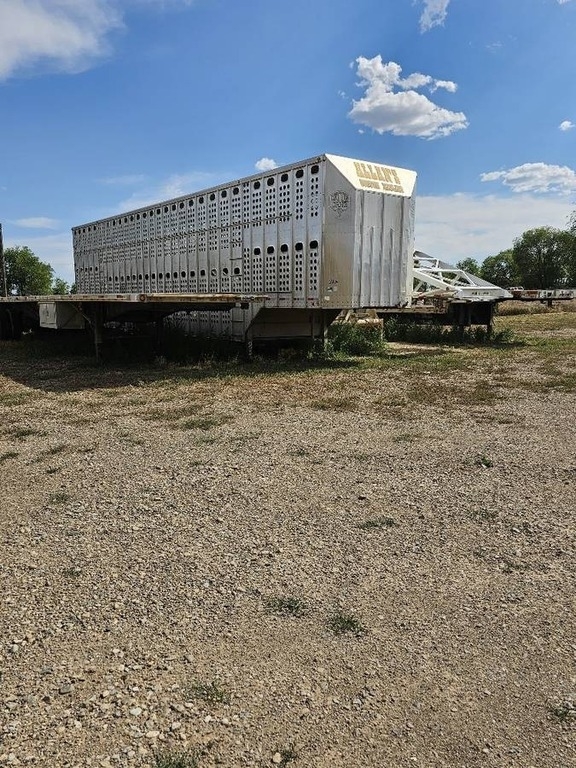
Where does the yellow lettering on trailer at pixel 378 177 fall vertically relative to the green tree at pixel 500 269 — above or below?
below

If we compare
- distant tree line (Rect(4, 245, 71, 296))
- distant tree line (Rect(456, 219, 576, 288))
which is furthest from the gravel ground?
distant tree line (Rect(456, 219, 576, 288))

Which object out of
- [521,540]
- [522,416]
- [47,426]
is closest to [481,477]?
[521,540]

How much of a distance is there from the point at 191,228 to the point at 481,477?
1182 cm

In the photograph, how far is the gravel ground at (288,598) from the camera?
7.74 feet

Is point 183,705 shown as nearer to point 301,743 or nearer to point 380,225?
point 301,743

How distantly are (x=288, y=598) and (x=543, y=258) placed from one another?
93593 millimetres

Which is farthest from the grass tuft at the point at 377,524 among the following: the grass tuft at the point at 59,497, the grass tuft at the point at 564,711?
the grass tuft at the point at 59,497

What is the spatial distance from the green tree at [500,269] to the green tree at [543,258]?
495 cm

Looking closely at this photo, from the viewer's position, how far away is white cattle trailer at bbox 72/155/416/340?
39.4 feet

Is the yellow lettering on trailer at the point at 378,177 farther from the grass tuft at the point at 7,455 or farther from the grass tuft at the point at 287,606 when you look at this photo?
the grass tuft at the point at 287,606

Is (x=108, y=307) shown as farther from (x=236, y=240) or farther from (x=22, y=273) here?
(x=22, y=273)

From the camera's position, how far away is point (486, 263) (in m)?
107

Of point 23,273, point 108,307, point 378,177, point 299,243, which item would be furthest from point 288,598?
point 23,273

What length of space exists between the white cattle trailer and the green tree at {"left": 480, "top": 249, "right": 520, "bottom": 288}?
87667 millimetres
